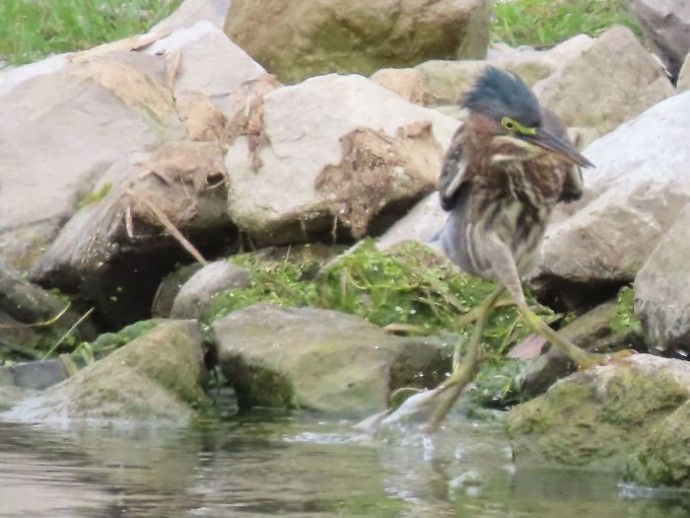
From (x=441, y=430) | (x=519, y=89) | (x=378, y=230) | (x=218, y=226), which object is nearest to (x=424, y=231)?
(x=378, y=230)

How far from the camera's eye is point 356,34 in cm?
1377

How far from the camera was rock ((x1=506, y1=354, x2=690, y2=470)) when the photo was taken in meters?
6.52

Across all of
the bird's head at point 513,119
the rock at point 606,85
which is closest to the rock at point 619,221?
the bird's head at point 513,119

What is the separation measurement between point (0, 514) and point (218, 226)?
5.40 meters

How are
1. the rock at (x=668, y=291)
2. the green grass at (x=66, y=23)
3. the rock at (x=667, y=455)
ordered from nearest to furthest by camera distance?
1. the rock at (x=667, y=455)
2. the rock at (x=668, y=291)
3. the green grass at (x=66, y=23)

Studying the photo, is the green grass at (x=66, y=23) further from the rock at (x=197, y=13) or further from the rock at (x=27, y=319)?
the rock at (x=27, y=319)

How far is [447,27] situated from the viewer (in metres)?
13.6

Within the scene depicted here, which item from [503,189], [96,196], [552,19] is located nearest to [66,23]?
[552,19]

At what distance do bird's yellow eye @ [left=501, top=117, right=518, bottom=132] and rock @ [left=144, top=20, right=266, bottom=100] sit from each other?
590 cm

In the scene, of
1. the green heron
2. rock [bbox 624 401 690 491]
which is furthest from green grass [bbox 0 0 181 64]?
rock [bbox 624 401 690 491]

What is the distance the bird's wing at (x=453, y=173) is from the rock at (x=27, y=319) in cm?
366

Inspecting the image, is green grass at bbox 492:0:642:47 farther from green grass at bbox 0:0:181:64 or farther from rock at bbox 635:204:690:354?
rock at bbox 635:204:690:354

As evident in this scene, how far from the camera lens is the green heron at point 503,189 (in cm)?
682

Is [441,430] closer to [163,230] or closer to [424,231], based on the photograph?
[424,231]
